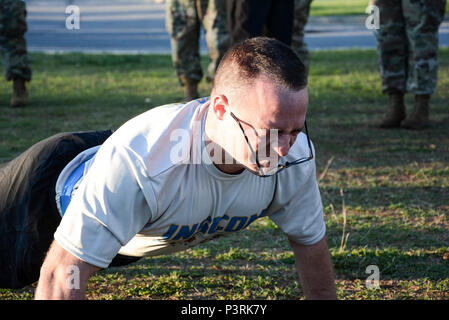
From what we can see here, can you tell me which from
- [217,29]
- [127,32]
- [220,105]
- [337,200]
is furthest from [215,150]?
[127,32]

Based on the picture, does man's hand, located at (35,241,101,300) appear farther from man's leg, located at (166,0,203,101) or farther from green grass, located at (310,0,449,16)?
green grass, located at (310,0,449,16)

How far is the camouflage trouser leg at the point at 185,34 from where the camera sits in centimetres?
604

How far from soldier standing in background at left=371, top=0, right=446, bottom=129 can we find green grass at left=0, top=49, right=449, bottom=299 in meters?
0.22

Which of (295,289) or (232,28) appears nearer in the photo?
(295,289)

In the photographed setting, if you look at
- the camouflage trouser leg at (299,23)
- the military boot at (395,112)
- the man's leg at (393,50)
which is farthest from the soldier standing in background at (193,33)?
the military boot at (395,112)

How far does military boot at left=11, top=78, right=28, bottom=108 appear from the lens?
21.7 feet

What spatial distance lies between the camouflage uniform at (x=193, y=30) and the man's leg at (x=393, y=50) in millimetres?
A: 1329

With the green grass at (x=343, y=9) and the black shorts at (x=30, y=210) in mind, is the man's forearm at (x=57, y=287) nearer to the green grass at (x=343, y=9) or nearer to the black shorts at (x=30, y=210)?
the black shorts at (x=30, y=210)

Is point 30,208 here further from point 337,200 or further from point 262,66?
point 337,200

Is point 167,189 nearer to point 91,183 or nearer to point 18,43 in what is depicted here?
point 91,183

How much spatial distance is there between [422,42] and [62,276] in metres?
4.11

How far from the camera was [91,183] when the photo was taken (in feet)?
5.80
